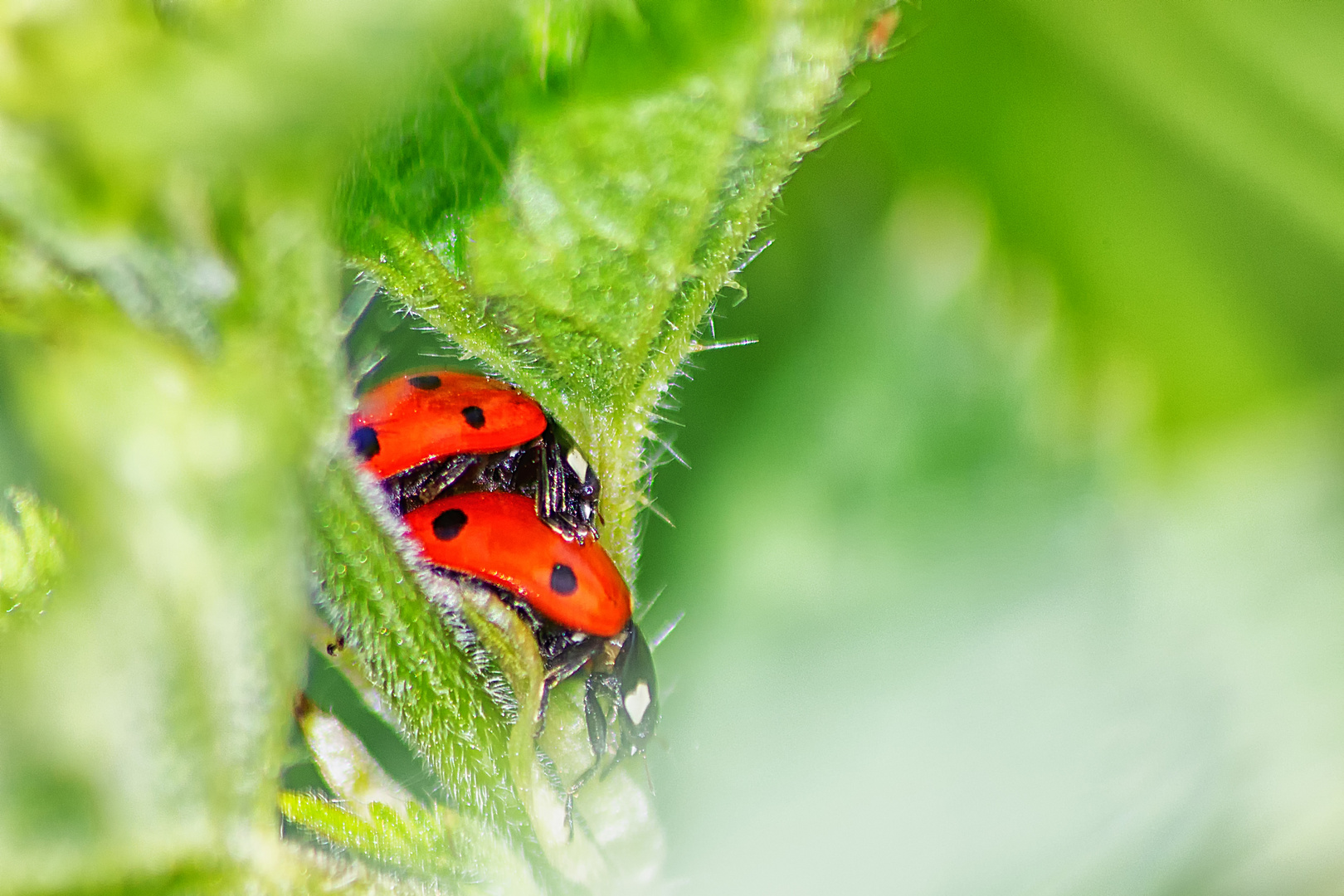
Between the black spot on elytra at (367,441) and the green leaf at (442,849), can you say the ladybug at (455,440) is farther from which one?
the green leaf at (442,849)

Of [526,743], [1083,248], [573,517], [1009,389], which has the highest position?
[1083,248]

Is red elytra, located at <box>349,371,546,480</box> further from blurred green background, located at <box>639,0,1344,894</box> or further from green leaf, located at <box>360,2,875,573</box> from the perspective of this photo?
green leaf, located at <box>360,2,875,573</box>

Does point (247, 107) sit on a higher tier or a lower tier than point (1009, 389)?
lower

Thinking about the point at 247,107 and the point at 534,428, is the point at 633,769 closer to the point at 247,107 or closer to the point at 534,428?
the point at 534,428

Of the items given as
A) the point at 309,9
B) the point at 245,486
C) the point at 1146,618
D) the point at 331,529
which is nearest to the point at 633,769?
the point at 331,529

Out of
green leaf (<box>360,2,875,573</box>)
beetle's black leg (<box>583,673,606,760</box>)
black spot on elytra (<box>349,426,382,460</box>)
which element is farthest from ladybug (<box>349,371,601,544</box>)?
green leaf (<box>360,2,875,573</box>)

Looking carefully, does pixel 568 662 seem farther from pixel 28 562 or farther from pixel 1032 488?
pixel 1032 488

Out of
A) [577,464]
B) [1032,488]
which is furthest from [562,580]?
[1032,488]
